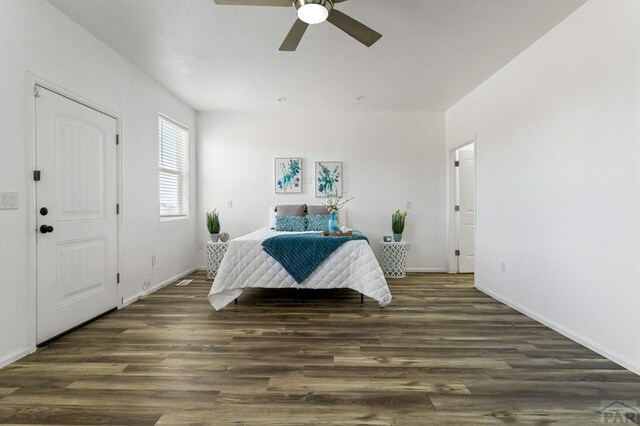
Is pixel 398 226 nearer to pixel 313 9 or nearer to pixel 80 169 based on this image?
pixel 313 9

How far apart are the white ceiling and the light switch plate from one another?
1487mm

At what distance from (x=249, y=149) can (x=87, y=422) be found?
12.9 feet

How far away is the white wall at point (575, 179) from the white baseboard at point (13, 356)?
3.95m

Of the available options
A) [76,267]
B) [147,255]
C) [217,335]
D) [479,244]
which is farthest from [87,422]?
[479,244]

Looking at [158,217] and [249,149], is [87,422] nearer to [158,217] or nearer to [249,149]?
[158,217]

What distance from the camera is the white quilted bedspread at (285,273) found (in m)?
3.00

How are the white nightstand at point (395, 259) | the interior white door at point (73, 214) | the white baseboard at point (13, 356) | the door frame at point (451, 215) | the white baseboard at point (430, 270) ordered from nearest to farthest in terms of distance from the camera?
the white baseboard at point (13, 356), the interior white door at point (73, 214), the white nightstand at point (395, 259), the door frame at point (451, 215), the white baseboard at point (430, 270)

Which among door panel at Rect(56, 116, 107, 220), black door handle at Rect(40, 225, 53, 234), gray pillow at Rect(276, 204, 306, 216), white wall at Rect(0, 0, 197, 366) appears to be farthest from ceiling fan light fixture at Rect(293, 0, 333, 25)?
gray pillow at Rect(276, 204, 306, 216)

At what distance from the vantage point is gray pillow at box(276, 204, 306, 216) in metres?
4.43

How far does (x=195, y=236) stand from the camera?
4.76 metres

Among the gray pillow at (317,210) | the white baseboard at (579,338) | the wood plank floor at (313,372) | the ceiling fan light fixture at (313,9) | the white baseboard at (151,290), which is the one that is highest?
the ceiling fan light fixture at (313,9)

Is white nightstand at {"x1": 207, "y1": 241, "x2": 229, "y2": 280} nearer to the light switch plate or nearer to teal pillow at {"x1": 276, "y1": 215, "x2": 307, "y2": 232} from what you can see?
teal pillow at {"x1": 276, "y1": 215, "x2": 307, "y2": 232}

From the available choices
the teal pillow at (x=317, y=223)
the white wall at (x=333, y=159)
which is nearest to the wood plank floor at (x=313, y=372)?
the teal pillow at (x=317, y=223)

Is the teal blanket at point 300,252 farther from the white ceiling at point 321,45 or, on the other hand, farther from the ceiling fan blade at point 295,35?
the white ceiling at point 321,45
